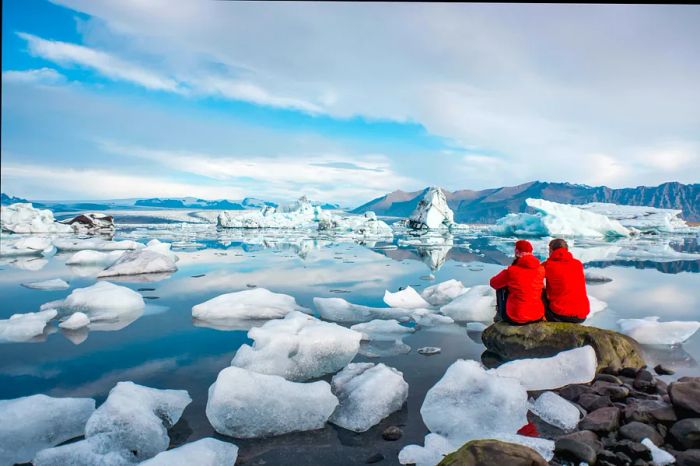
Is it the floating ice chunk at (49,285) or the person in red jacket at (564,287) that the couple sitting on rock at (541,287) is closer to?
the person in red jacket at (564,287)

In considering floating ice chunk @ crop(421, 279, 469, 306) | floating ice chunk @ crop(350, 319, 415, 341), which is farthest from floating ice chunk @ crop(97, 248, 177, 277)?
floating ice chunk @ crop(350, 319, 415, 341)

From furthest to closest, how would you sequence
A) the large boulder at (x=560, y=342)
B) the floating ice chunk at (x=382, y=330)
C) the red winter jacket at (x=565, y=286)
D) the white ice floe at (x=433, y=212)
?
the white ice floe at (x=433, y=212) < the floating ice chunk at (x=382, y=330) < the red winter jacket at (x=565, y=286) < the large boulder at (x=560, y=342)

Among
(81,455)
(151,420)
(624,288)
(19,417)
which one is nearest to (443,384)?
(151,420)

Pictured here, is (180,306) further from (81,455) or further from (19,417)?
(81,455)

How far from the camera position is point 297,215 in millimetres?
38750

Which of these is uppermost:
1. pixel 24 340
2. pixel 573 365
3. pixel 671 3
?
pixel 671 3

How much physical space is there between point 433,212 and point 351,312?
32.9 metres

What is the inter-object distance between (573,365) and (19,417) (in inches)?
158

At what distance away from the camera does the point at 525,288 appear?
4.27 metres

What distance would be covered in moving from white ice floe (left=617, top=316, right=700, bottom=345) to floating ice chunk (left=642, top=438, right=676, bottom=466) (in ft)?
9.22

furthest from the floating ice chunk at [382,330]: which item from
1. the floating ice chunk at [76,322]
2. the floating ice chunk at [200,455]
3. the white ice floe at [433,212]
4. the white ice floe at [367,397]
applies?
the white ice floe at [433,212]

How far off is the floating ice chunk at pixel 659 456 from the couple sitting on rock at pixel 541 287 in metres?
1.94

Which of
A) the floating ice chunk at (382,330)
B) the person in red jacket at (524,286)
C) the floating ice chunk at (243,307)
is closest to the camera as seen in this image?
the person in red jacket at (524,286)

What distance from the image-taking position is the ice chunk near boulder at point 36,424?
2.47 m
